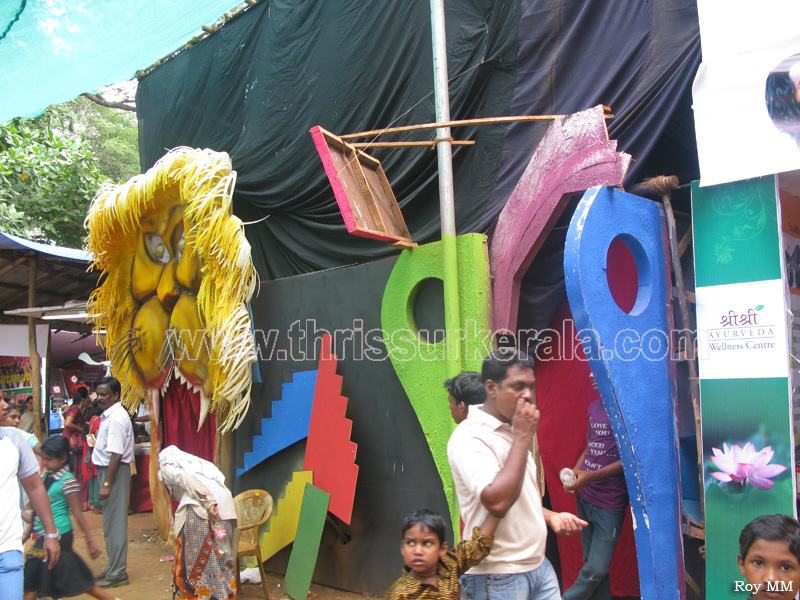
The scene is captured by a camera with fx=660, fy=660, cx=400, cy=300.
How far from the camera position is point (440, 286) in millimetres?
4664

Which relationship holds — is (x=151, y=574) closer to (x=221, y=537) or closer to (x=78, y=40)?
(x=221, y=537)

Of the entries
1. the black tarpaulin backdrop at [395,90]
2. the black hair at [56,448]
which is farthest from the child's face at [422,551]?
the black hair at [56,448]

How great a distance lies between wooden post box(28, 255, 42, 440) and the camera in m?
8.32

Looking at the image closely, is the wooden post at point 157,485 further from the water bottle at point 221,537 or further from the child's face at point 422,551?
the child's face at point 422,551

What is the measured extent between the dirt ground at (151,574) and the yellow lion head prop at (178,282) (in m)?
1.40

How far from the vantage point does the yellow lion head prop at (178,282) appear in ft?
18.4

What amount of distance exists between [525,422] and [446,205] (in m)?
2.44

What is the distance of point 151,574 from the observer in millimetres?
6031

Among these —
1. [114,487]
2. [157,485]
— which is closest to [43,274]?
[157,485]

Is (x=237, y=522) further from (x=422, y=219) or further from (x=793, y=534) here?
(x=793, y=534)

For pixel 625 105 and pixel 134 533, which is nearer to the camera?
pixel 625 105

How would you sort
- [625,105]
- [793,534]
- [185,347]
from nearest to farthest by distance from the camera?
[793,534] → [625,105] → [185,347]

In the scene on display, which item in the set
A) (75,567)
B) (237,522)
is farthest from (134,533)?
(75,567)

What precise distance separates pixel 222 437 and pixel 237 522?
1.42 metres
